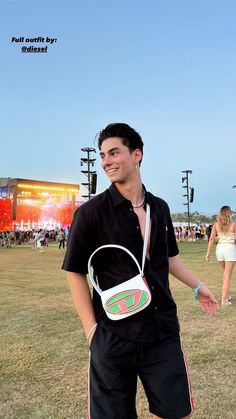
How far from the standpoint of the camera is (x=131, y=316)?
1.93 meters

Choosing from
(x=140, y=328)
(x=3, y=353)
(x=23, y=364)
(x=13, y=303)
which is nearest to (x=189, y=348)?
(x=23, y=364)

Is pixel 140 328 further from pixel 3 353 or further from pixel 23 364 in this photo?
pixel 3 353

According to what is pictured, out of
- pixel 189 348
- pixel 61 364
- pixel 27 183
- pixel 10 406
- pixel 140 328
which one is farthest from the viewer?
pixel 27 183

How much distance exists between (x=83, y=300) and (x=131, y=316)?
0.87 ft

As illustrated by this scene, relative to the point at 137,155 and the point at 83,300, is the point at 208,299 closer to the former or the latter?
the point at 83,300

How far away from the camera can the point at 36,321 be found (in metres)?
6.35

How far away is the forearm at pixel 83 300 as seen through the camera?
200 centimetres

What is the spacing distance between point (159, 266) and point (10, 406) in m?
2.21

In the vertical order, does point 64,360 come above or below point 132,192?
below


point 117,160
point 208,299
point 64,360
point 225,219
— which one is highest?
point 117,160

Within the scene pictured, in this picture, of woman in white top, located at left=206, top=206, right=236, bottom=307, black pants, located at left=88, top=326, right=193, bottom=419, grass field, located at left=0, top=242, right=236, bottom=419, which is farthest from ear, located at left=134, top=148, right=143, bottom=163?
woman in white top, located at left=206, top=206, right=236, bottom=307

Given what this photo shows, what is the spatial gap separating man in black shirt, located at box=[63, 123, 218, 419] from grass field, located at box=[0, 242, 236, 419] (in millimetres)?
1515

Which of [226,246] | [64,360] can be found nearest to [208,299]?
[64,360]

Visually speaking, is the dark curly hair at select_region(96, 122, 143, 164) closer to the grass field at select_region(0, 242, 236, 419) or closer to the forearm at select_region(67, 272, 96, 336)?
the forearm at select_region(67, 272, 96, 336)
